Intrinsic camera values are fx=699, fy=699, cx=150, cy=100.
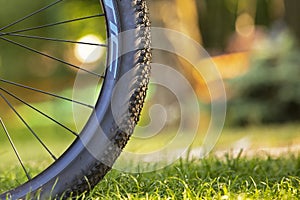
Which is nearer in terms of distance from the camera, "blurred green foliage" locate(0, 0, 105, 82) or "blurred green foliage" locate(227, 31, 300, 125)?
"blurred green foliage" locate(227, 31, 300, 125)

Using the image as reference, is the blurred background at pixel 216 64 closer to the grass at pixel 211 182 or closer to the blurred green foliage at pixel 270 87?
the blurred green foliage at pixel 270 87

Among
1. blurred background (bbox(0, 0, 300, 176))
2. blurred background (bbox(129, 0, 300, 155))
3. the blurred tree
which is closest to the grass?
blurred background (bbox(0, 0, 300, 176))

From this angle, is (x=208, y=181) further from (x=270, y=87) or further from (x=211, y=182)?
(x=270, y=87)

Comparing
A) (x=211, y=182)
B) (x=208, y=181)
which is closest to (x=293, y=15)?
(x=208, y=181)

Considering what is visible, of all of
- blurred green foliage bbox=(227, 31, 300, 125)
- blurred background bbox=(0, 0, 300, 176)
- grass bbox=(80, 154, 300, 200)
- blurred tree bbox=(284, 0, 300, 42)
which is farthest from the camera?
blurred tree bbox=(284, 0, 300, 42)

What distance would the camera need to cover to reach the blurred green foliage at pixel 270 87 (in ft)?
21.4

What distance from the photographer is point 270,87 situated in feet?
21.8

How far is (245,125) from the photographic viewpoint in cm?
682

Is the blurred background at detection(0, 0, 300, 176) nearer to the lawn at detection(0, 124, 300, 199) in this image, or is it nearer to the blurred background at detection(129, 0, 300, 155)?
the blurred background at detection(129, 0, 300, 155)

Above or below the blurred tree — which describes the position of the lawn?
below

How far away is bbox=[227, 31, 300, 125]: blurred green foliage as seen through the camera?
652 cm

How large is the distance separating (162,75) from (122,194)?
6.23 metres

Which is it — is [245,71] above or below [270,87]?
above

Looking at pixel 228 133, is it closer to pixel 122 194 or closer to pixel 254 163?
pixel 254 163
